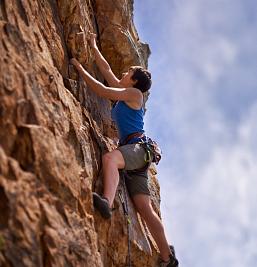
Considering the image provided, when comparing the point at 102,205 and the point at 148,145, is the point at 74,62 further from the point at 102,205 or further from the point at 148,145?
the point at 102,205

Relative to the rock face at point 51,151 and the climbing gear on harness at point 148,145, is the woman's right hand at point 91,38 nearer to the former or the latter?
the rock face at point 51,151

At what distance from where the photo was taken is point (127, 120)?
10711 millimetres

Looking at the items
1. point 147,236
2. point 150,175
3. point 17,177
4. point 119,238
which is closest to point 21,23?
point 17,177

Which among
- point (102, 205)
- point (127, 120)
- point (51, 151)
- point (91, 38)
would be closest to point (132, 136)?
point (127, 120)

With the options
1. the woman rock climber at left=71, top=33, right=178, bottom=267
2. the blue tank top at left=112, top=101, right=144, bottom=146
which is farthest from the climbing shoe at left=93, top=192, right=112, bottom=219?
the blue tank top at left=112, top=101, right=144, bottom=146

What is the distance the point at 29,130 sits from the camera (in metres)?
6.66

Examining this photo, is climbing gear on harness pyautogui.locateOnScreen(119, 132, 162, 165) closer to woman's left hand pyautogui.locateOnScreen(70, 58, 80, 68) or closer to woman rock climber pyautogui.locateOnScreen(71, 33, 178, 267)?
woman rock climber pyautogui.locateOnScreen(71, 33, 178, 267)

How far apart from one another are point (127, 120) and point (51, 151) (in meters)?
3.83

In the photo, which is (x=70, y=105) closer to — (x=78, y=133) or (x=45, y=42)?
(x=78, y=133)

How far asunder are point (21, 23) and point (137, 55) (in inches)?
278

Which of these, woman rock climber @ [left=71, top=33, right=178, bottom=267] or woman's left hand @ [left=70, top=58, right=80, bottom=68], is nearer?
woman rock climber @ [left=71, top=33, right=178, bottom=267]

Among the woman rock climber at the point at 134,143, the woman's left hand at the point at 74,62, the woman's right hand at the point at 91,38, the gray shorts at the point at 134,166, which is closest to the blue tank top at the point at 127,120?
the woman rock climber at the point at 134,143

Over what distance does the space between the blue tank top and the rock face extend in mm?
556

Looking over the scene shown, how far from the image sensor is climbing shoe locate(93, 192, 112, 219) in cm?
866
